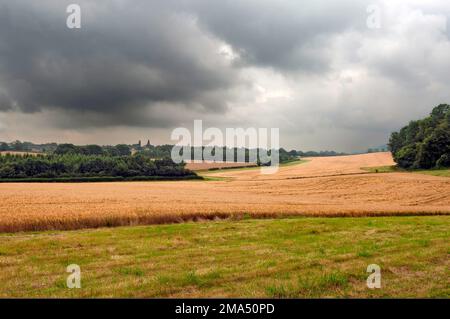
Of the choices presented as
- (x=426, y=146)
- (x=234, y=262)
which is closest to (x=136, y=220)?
(x=234, y=262)

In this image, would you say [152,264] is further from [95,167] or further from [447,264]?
[95,167]

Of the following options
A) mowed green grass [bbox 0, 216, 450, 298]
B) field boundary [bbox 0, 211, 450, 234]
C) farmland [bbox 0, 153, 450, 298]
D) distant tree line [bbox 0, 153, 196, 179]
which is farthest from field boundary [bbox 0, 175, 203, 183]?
mowed green grass [bbox 0, 216, 450, 298]

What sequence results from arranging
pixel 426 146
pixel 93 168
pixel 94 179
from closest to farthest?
1. pixel 426 146
2. pixel 94 179
3. pixel 93 168

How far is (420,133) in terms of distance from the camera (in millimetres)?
97438

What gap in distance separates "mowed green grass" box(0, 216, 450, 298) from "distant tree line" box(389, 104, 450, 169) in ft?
230

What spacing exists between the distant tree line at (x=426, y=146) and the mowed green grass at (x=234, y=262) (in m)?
70.2

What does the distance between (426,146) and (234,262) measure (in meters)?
82.7

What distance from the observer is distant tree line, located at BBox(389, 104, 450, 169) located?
80000 millimetres

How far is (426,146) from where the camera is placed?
81062 millimetres

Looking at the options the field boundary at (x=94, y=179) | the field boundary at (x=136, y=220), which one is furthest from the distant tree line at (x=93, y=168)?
the field boundary at (x=136, y=220)

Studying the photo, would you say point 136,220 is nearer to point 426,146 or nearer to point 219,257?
point 219,257
